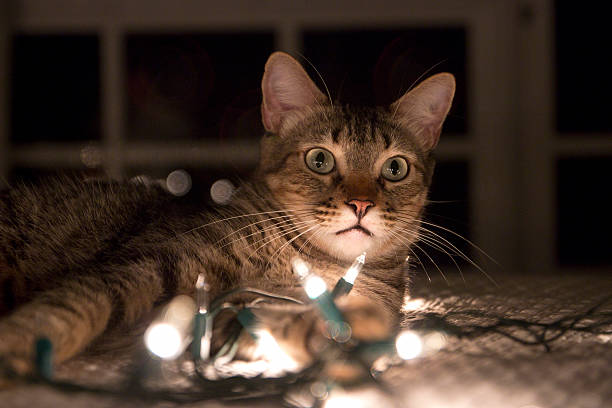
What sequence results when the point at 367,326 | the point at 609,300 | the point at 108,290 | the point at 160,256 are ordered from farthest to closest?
1. the point at 609,300
2. the point at 160,256
3. the point at 108,290
4. the point at 367,326

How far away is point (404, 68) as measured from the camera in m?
2.69

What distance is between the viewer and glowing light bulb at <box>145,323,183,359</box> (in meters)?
0.74

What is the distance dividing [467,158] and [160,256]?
1994 millimetres

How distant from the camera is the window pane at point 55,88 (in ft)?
8.87

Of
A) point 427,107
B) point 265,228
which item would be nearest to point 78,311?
point 265,228

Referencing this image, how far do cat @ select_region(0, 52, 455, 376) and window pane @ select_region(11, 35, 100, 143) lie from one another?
54.4 inches

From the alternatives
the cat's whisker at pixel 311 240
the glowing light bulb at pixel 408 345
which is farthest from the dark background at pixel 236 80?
the glowing light bulb at pixel 408 345

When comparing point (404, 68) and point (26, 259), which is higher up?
point (404, 68)

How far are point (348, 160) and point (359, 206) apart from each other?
0.17 m

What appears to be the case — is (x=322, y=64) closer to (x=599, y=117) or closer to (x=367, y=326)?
(x=599, y=117)

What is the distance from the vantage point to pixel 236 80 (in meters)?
2.76

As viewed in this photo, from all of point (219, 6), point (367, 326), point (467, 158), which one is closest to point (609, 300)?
point (367, 326)

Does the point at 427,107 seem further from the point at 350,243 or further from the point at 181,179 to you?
the point at 181,179

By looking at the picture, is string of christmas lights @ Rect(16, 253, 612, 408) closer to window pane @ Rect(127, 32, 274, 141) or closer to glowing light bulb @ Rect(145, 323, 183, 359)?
glowing light bulb @ Rect(145, 323, 183, 359)
